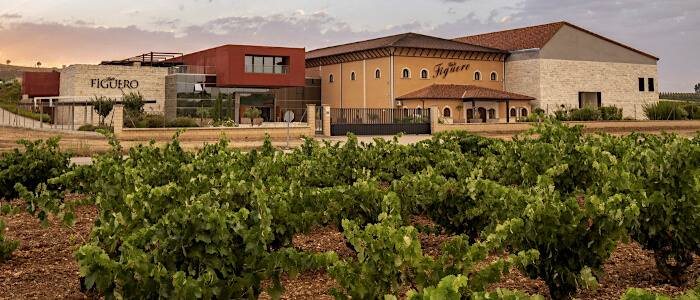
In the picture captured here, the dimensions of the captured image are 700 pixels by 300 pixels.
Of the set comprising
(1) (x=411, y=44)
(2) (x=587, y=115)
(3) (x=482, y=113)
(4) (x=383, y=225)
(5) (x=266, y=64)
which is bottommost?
(4) (x=383, y=225)

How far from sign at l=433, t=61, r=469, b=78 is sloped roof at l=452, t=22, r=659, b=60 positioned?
7114 millimetres

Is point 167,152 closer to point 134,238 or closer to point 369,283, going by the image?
point 134,238

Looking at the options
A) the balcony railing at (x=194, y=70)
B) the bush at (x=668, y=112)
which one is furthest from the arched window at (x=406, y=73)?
the bush at (x=668, y=112)

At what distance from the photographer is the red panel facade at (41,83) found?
61.2m

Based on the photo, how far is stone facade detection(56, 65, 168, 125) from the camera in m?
53.1

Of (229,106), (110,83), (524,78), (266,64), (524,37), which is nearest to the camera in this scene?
(229,106)

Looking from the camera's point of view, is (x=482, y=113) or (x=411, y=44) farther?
(x=482, y=113)

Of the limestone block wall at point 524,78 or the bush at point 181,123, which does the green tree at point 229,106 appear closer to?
the bush at point 181,123

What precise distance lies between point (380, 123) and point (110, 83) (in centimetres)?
2465

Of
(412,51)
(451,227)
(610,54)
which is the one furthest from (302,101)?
(451,227)

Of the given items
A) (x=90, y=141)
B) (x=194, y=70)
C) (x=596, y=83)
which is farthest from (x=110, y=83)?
(x=596, y=83)

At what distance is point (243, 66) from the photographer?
177 feet

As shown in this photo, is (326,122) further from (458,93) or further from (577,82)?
(577,82)

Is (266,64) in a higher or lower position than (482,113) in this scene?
higher
